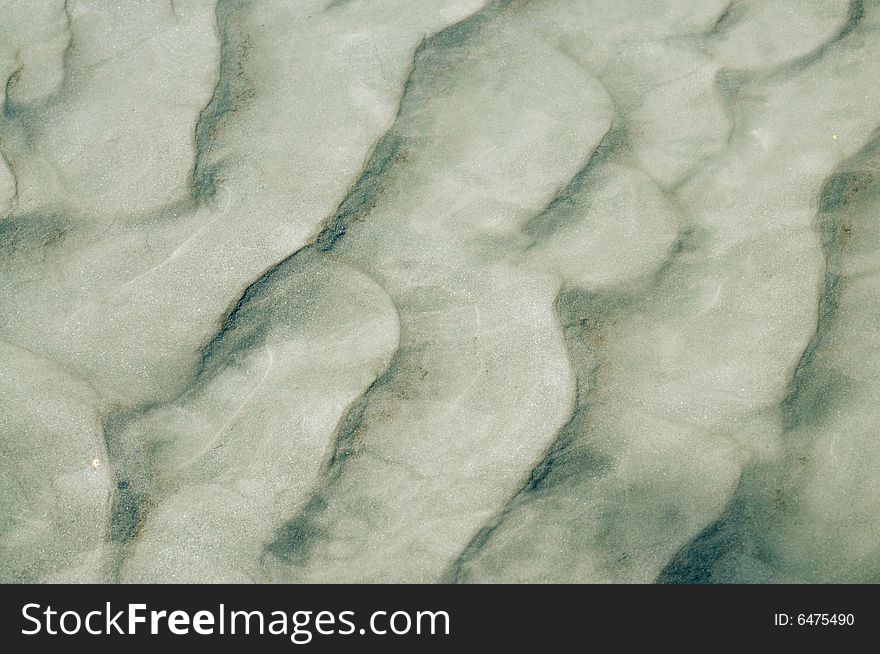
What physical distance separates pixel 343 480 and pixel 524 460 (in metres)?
0.24

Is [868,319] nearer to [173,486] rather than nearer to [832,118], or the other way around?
[832,118]

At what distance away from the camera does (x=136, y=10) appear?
5.10 ft

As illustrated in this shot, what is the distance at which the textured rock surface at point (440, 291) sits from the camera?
108 centimetres

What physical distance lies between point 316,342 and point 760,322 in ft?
2.13

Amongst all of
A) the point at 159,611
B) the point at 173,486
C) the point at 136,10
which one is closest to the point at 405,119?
the point at 136,10

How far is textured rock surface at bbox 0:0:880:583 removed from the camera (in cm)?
108

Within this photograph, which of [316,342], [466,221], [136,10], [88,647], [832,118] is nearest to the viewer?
[88,647]

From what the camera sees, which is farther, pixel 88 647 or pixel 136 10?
pixel 136 10

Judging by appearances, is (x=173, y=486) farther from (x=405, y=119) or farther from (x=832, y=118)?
(x=832, y=118)

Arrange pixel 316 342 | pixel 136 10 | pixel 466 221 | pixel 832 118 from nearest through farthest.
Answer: pixel 316 342 < pixel 466 221 < pixel 832 118 < pixel 136 10

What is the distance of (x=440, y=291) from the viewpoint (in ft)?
4.05

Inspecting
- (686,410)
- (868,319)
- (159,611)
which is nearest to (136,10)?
(159,611)

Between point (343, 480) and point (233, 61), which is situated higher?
point (233, 61)

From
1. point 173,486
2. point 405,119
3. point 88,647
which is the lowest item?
point 88,647
